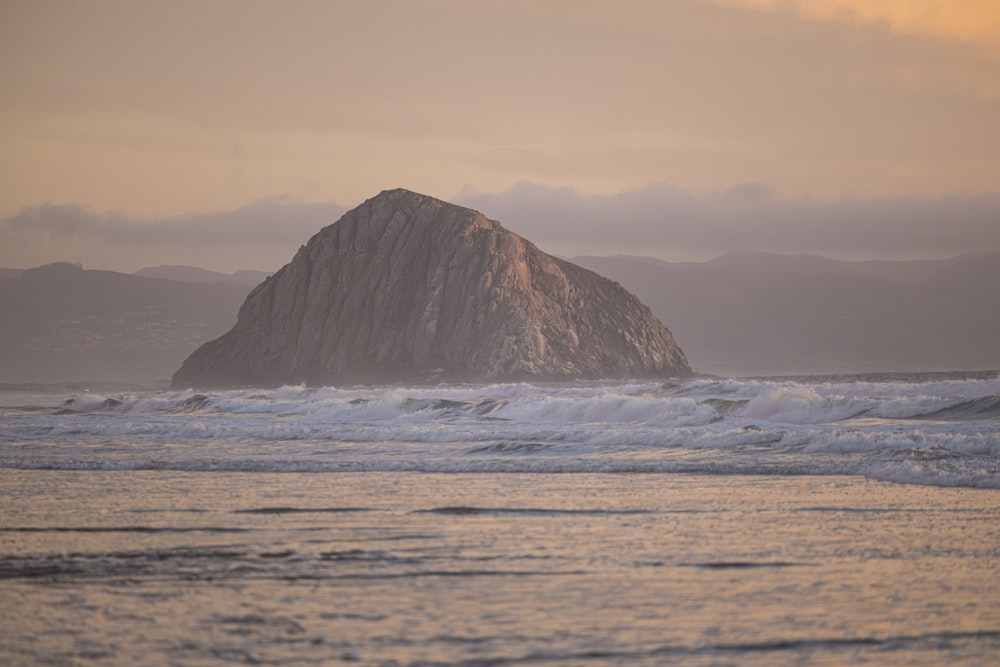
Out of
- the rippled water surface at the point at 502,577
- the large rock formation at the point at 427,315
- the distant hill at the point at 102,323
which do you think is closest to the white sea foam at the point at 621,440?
the rippled water surface at the point at 502,577

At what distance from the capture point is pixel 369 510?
12.7 meters

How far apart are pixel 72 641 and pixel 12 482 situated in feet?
34.8

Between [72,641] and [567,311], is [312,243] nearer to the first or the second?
[567,311]

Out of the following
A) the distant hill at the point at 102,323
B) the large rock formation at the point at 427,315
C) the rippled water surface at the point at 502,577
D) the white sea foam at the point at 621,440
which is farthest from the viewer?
the distant hill at the point at 102,323

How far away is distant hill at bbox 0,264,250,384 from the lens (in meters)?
167

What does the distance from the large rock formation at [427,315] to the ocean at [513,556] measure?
258ft

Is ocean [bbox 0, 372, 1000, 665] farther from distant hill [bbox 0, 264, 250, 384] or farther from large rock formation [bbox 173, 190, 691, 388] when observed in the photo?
distant hill [bbox 0, 264, 250, 384]

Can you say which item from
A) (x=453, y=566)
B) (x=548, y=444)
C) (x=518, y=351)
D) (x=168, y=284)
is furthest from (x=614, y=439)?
(x=168, y=284)

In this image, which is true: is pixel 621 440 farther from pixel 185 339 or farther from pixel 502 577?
pixel 185 339

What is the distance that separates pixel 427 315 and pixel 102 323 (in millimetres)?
92796

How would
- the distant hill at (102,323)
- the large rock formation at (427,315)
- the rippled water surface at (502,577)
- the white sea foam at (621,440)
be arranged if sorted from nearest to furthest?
1. the rippled water surface at (502,577)
2. the white sea foam at (621,440)
3. the large rock formation at (427,315)
4. the distant hill at (102,323)

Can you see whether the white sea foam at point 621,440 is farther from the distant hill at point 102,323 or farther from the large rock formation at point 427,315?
the distant hill at point 102,323

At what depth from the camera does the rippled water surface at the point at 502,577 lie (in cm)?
668

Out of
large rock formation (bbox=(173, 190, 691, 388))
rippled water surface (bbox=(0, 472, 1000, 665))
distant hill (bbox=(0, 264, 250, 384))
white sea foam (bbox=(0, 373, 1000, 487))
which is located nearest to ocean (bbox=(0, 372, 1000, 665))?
rippled water surface (bbox=(0, 472, 1000, 665))
